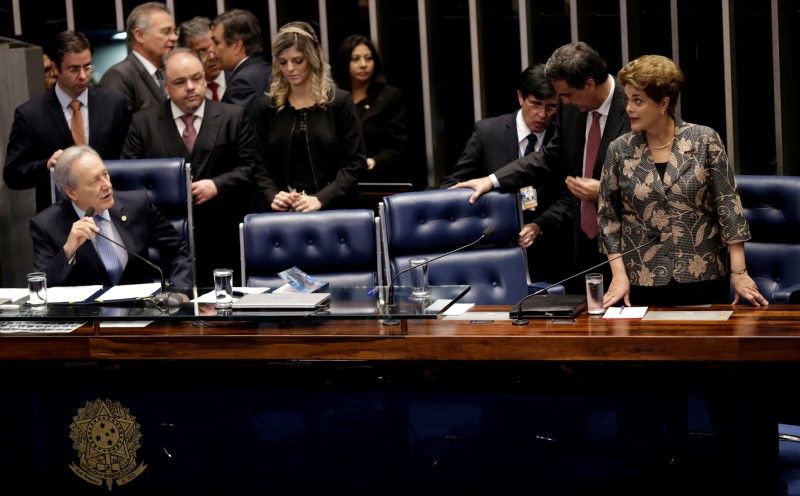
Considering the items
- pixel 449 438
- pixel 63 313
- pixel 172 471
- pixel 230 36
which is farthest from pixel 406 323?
pixel 230 36

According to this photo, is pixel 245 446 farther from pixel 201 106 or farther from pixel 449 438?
pixel 201 106

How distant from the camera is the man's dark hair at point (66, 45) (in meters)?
4.97

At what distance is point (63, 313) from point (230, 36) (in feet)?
7.65

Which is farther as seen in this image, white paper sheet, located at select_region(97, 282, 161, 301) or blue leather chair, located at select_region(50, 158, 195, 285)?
blue leather chair, located at select_region(50, 158, 195, 285)

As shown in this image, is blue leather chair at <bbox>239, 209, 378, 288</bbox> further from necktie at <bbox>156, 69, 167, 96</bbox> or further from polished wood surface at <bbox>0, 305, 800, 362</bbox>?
necktie at <bbox>156, 69, 167, 96</bbox>

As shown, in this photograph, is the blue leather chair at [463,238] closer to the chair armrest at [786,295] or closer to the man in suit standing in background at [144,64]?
the chair armrest at [786,295]

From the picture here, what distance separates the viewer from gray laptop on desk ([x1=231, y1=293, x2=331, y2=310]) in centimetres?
323

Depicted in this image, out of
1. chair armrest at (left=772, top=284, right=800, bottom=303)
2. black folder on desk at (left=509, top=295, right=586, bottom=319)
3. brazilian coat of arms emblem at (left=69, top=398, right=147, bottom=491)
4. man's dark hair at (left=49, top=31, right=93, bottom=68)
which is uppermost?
man's dark hair at (left=49, top=31, right=93, bottom=68)

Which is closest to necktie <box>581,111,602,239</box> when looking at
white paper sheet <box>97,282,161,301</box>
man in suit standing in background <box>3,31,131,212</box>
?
white paper sheet <box>97,282,161,301</box>

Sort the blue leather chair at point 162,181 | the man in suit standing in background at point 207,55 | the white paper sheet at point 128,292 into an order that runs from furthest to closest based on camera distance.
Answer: the man in suit standing in background at point 207,55 → the blue leather chair at point 162,181 → the white paper sheet at point 128,292

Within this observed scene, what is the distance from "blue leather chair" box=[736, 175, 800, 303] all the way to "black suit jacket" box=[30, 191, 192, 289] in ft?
6.95

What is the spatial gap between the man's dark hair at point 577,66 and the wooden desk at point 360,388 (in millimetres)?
1061

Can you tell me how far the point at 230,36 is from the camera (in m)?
5.43

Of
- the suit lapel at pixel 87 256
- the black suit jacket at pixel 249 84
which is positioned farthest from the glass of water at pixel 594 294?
the black suit jacket at pixel 249 84
